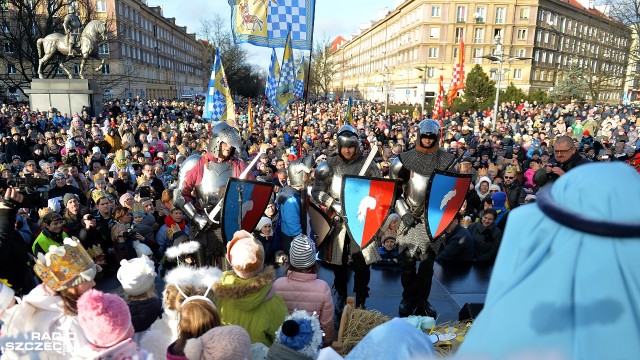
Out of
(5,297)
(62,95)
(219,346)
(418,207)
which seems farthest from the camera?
(62,95)

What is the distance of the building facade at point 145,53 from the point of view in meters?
44.9

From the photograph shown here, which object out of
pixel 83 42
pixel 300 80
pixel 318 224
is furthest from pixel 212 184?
pixel 83 42

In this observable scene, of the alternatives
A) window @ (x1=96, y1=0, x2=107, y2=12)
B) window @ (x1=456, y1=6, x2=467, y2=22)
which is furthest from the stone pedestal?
window @ (x1=456, y1=6, x2=467, y2=22)

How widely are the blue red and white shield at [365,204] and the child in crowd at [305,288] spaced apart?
77 cm

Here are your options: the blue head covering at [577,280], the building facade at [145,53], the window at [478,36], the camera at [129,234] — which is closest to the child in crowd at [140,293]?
the blue head covering at [577,280]

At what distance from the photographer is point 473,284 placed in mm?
4629

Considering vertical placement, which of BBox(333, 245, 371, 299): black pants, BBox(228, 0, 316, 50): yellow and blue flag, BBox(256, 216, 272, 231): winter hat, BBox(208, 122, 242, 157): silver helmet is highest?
BBox(228, 0, 316, 50): yellow and blue flag

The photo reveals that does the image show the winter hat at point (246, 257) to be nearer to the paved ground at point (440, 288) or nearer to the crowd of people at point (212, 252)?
the crowd of people at point (212, 252)

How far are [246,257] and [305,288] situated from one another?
61 cm

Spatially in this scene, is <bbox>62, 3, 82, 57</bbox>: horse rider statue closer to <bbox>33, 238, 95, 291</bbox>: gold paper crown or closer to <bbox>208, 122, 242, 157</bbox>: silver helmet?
<bbox>208, 122, 242, 157</bbox>: silver helmet

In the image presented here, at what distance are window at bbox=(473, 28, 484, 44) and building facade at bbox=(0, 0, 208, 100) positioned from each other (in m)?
33.8

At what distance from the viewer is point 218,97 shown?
957 centimetres

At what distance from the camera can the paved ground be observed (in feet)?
13.4

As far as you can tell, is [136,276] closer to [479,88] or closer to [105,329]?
[105,329]
